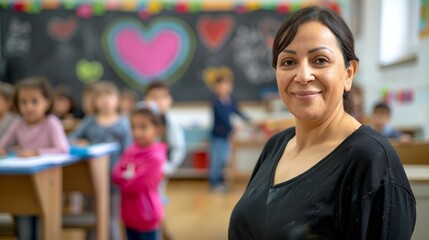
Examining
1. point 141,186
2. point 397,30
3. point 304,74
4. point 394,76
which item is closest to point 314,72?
point 304,74

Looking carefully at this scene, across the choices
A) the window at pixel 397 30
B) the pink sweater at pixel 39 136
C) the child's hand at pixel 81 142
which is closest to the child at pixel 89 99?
the child's hand at pixel 81 142

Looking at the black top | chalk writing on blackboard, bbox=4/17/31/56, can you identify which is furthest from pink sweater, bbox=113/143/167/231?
chalk writing on blackboard, bbox=4/17/31/56

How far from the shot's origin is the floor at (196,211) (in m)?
3.26

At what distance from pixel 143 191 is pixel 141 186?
5 cm

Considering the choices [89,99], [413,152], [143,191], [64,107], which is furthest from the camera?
[64,107]

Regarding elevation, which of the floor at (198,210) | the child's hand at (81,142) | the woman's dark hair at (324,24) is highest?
the woman's dark hair at (324,24)

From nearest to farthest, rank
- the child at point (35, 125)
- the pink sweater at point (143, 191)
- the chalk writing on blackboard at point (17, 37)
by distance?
the pink sweater at point (143, 191) < the child at point (35, 125) < the chalk writing on blackboard at point (17, 37)

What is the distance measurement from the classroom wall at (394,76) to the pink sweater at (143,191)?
79.5 inches

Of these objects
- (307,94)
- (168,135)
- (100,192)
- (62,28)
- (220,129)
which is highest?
(62,28)

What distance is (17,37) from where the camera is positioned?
569 cm

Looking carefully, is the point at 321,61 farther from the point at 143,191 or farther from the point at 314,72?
the point at 143,191

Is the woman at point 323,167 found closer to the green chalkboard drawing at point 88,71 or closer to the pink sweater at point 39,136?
the pink sweater at point 39,136

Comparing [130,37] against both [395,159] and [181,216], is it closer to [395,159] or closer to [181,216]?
[181,216]

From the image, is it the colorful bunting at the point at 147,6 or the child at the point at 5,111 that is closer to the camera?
the child at the point at 5,111
